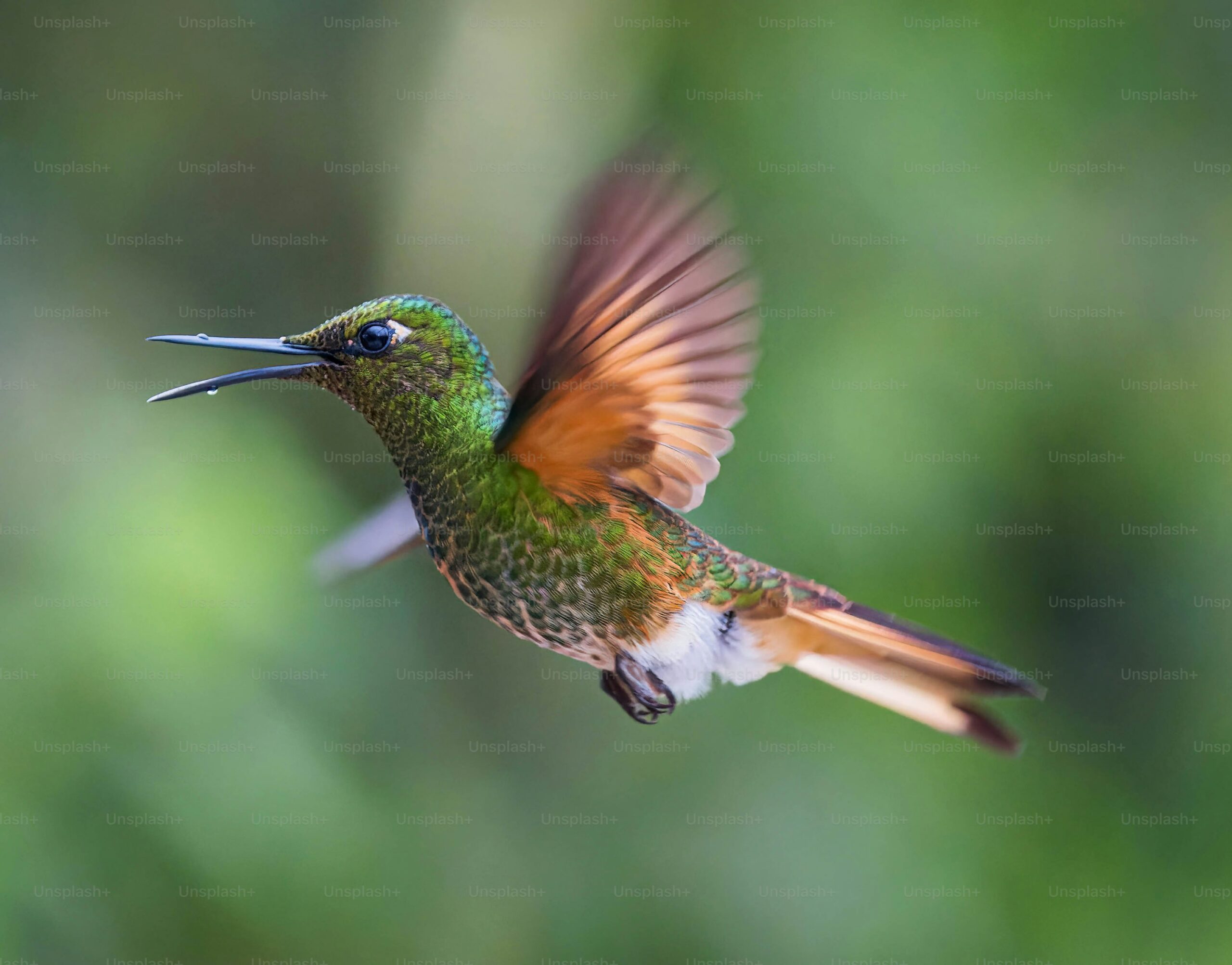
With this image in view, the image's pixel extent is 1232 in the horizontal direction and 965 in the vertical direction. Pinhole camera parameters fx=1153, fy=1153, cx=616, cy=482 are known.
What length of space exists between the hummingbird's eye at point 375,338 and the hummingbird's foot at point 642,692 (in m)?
0.55

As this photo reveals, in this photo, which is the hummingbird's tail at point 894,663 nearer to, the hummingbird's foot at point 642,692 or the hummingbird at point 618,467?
the hummingbird at point 618,467

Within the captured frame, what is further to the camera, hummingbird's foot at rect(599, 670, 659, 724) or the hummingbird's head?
hummingbird's foot at rect(599, 670, 659, 724)

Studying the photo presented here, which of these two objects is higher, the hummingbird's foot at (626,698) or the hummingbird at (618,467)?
the hummingbird at (618,467)

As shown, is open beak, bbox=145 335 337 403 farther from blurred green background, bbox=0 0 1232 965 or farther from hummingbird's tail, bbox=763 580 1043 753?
blurred green background, bbox=0 0 1232 965

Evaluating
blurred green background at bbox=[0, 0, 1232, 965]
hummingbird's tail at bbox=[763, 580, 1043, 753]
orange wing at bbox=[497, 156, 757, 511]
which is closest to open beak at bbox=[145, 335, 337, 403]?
orange wing at bbox=[497, 156, 757, 511]

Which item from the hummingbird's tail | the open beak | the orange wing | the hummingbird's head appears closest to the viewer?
the orange wing

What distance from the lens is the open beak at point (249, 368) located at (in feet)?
4.00

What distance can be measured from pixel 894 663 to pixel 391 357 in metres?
0.85

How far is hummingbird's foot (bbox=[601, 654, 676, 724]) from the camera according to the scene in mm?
1646

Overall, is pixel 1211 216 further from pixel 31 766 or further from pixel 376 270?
pixel 31 766

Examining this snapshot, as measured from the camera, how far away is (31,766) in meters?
2.72

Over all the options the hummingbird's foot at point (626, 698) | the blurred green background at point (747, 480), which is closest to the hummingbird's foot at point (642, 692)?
the hummingbird's foot at point (626, 698)

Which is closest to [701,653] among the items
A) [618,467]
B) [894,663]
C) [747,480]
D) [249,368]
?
[894,663]

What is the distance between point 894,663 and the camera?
66.7 inches
